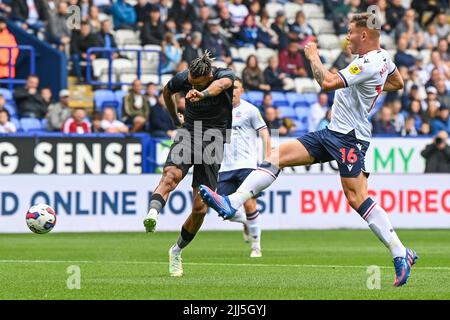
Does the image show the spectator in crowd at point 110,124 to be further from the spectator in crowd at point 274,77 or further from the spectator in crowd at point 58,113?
the spectator in crowd at point 274,77

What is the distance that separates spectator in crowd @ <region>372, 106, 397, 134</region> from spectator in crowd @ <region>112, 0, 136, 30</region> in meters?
6.11

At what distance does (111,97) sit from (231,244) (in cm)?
739

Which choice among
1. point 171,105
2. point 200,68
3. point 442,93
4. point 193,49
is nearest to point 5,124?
point 193,49

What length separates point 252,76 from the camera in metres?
27.6

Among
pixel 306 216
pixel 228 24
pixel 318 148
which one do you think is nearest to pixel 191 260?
pixel 318 148

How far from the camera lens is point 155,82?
90.0 feet

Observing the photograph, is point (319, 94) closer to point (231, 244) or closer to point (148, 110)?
point (148, 110)

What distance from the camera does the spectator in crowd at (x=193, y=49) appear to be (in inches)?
1072

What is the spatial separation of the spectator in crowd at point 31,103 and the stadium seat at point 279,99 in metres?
5.99

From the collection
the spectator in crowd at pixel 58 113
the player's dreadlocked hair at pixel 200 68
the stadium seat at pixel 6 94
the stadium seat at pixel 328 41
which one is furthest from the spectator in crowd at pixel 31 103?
the player's dreadlocked hair at pixel 200 68

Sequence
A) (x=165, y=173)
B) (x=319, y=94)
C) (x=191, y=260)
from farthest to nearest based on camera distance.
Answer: (x=319, y=94)
(x=191, y=260)
(x=165, y=173)

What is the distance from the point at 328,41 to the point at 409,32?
2329 mm

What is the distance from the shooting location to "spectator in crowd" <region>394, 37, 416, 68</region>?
3092 cm

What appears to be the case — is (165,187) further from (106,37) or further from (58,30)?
(58,30)
